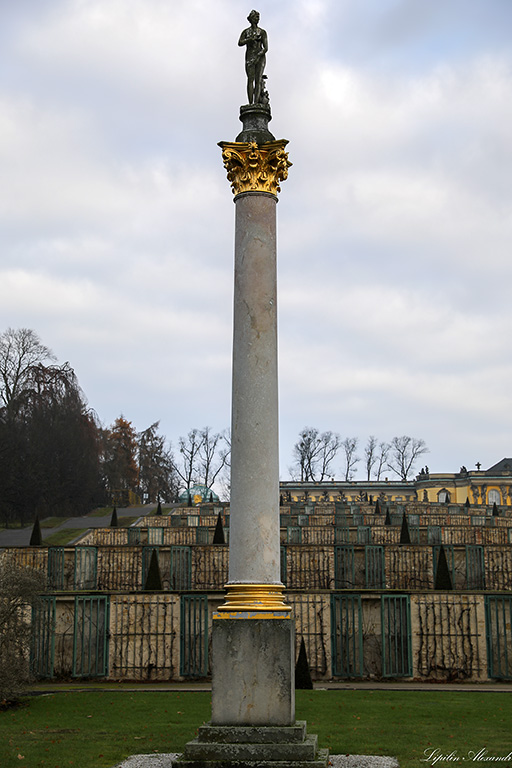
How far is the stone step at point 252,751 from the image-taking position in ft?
36.5

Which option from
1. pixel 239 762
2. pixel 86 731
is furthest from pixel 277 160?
pixel 86 731

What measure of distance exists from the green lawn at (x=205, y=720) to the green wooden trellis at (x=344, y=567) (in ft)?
38.1

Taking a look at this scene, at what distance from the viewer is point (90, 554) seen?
3584 centimetres

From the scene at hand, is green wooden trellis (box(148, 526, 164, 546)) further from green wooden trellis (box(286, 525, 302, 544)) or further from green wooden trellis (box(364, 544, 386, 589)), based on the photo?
green wooden trellis (box(364, 544, 386, 589))

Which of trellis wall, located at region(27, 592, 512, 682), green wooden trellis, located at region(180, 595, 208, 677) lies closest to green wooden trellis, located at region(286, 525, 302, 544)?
trellis wall, located at region(27, 592, 512, 682)

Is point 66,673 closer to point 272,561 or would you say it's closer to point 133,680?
point 133,680

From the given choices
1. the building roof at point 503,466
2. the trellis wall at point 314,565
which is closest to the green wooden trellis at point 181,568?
the trellis wall at point 314,565

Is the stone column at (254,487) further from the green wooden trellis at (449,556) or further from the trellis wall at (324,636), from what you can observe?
the green wooden trellis at (449,556)

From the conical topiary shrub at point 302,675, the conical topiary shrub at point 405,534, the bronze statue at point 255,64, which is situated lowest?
the conical topiary shrub at point 302,675

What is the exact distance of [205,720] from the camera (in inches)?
655

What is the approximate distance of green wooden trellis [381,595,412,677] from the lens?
27.0 meters

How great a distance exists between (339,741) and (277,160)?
Answer: 9.40 metres

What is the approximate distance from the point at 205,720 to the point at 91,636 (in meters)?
11.8

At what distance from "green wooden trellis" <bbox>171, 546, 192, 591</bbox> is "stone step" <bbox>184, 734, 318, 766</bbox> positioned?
79.8 ft
